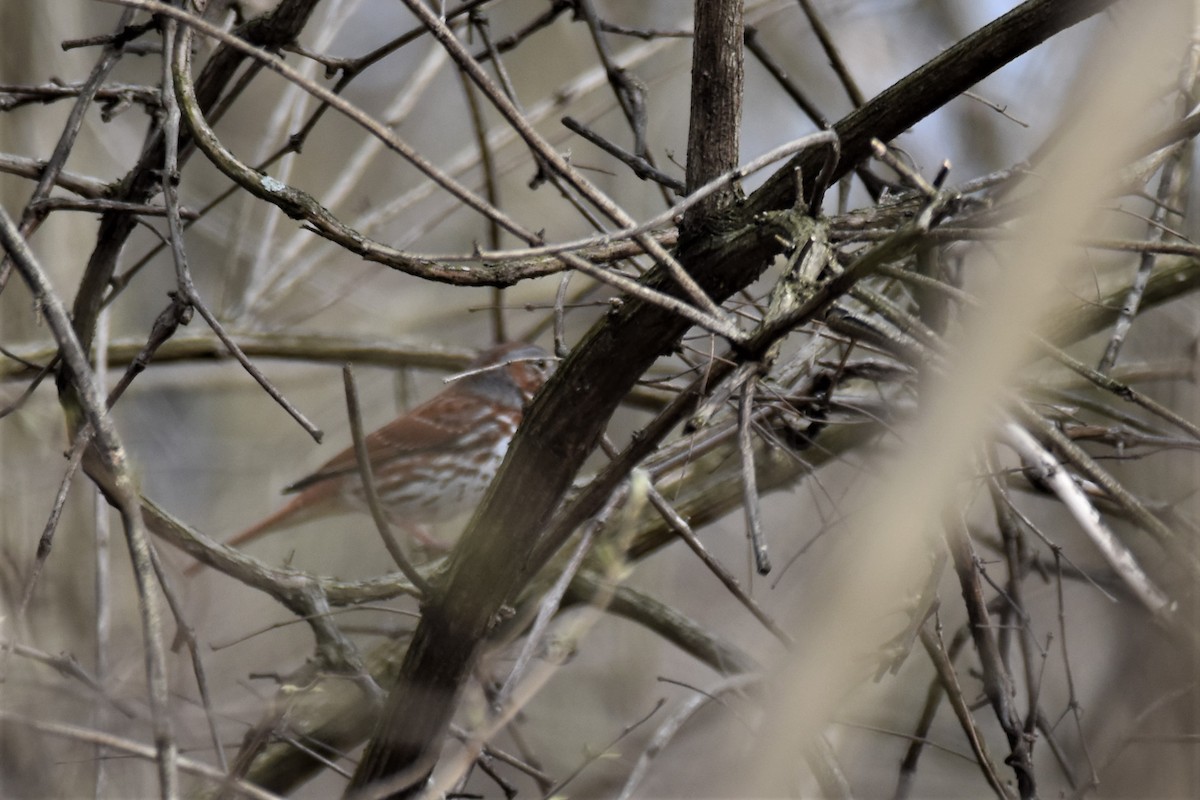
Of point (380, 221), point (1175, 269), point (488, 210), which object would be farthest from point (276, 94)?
point (488, 210)

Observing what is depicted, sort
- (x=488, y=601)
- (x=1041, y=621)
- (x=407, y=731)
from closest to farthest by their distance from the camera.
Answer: (x=488, y=601)
(x=407, y=731)
(x=1041, y=621)

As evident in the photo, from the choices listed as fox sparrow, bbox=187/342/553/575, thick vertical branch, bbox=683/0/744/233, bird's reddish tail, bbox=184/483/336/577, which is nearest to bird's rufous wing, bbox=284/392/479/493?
fox sparrow, bbox=187/342/553/575

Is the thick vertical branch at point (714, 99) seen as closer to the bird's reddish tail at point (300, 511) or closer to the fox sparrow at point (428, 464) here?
the fox sparrow at point (428, 464)

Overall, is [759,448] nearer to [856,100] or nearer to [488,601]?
[856,100]

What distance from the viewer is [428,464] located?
5.40 metres

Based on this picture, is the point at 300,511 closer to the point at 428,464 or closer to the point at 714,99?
the point at 428,464

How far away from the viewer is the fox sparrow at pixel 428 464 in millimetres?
5293

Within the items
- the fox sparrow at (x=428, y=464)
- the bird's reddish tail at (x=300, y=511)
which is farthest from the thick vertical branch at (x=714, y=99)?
the bird's reddish tail at (x=300, y=511)

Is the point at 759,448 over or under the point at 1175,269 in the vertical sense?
under

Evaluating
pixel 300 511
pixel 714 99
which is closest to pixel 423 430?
pixel 300 511

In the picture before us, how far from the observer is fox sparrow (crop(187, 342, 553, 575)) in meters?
5.29

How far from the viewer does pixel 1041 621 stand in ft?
20.9

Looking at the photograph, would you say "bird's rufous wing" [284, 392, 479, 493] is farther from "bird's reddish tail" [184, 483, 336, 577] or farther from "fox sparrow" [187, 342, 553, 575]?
"bird's reddish tail" [184, 483, 336, 577]

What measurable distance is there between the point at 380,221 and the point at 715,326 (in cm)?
261
